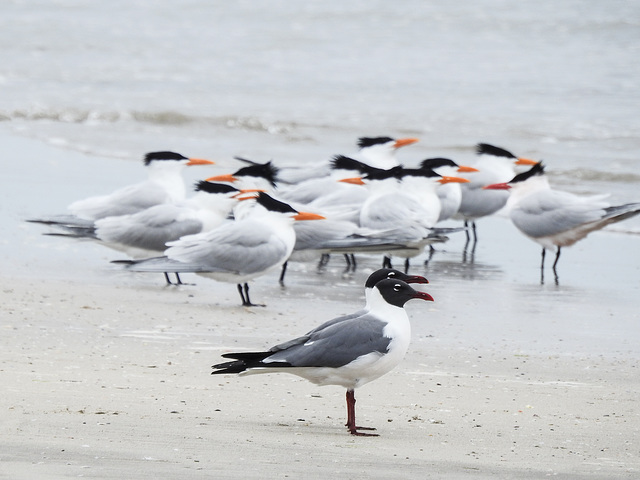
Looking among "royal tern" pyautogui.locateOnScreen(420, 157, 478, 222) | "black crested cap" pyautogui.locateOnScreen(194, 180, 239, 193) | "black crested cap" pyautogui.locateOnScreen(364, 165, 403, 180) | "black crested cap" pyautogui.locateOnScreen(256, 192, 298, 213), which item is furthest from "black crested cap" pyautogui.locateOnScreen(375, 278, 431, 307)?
"royal tern" pyautogui.locateOnScreen(420, 157, 478, 222)

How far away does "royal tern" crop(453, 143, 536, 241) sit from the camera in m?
10.6

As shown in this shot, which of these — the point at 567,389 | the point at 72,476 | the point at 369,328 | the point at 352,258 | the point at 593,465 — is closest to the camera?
the point at 72,476

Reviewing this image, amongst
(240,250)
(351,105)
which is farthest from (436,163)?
(351,105)

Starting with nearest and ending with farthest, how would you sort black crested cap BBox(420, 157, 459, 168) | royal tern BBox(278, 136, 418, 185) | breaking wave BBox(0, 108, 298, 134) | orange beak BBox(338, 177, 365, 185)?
1. orange beak BBox(338, 177, 365, 185)
2. black crested cap BBox(420, 157, 459, 168)
3. royal tern BBox(278, 136, 418, 185)
4. breaking wave BBox(0, 108, 298, 134)

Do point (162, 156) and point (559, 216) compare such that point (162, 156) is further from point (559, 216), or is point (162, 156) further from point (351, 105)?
point (351, 105)

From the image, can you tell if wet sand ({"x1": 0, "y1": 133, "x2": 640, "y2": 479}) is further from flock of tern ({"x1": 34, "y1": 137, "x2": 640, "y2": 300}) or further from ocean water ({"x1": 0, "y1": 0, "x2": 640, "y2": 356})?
flock of tern ({"x1": 34, "y1": 137, "x2": 640, "y2": 300})

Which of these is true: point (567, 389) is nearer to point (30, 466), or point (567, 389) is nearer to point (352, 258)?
point (30, 466)

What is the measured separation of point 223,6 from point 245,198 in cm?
2430

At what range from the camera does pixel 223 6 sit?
31.4 meters

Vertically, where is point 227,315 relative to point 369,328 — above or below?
below

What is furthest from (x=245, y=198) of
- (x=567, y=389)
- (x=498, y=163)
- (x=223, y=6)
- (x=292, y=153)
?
(x=223, y=6)

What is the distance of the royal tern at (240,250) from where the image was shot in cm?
742

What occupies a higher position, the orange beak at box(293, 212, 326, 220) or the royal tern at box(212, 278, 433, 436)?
the royal tern at box(212, 278, 433, 436)

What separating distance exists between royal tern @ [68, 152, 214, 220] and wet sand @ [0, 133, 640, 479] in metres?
0.35
